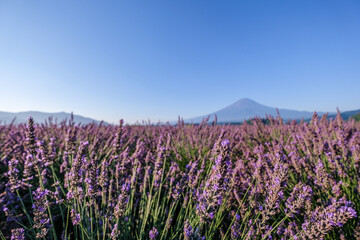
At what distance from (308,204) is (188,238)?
851mm

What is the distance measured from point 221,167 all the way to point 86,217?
1.05 m

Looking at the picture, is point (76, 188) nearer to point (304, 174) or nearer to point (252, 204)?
point (252, 204)

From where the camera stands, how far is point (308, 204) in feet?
3.75

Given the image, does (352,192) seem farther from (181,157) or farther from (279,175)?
(181,157)

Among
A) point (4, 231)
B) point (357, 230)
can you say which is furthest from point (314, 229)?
point (4, 231)

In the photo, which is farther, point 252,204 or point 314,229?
point 252,204

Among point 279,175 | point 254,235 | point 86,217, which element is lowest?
point 254,235

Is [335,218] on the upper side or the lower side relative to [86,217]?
upper

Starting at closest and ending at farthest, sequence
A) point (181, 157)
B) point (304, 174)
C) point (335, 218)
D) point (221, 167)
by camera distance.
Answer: point (335, 218) < point (221, 167) < point (304, 174) < point (181, 157)

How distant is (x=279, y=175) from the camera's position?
0.96 m

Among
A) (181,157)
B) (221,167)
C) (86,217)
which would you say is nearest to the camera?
(221,167)

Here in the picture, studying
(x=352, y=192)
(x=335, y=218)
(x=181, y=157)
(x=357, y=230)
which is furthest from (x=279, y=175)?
(x=181, y=157)

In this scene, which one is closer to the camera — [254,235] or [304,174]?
[254,235]

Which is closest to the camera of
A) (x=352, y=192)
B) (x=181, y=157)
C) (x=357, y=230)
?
(x=357, y=230)
